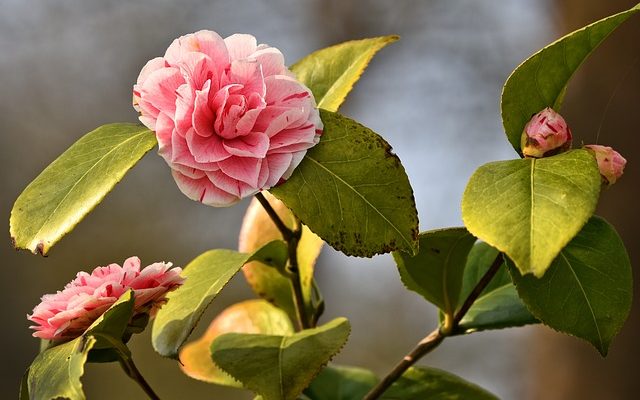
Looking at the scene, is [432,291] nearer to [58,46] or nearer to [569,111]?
[569,111]

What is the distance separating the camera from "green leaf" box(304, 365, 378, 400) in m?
0.77

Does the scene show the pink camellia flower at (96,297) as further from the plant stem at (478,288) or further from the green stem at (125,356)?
the plant stem at (478,288)

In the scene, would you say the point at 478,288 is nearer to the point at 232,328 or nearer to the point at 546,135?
the point at 546,135

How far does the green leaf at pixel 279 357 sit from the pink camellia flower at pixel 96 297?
0.06m

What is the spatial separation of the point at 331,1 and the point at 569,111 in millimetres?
1280

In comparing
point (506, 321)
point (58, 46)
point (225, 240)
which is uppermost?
point (506, 321)

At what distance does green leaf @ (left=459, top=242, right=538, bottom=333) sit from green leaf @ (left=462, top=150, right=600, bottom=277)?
127 mm

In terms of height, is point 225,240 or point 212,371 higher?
point 212,371

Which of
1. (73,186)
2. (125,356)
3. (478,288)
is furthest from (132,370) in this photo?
(478,288)

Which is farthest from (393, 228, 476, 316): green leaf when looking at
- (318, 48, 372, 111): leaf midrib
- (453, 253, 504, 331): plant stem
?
(318, 48, 372, 111): leaf midrib

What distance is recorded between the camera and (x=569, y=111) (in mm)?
1798

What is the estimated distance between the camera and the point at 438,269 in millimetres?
Result: 620

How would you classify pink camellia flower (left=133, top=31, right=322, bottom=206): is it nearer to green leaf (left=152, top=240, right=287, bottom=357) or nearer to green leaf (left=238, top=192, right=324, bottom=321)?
green leaf (left=152, top=240, right=287, bottom=357)

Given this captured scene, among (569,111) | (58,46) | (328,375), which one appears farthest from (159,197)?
(328,375)
